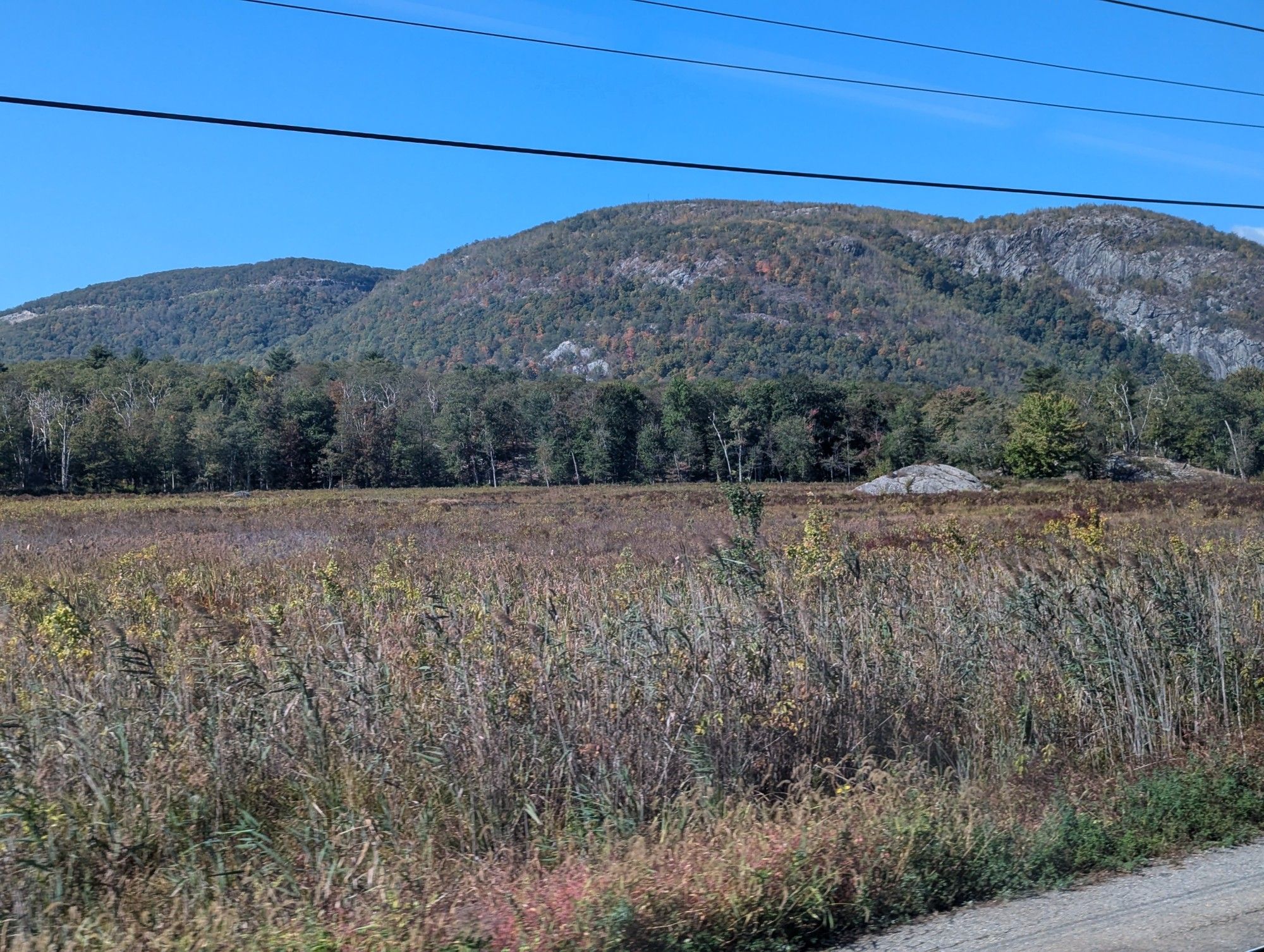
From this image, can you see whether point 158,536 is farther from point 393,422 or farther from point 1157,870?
point 393,422

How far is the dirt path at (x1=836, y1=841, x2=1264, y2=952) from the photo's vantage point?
156 inches

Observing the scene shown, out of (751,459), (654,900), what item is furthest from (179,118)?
(751,459)

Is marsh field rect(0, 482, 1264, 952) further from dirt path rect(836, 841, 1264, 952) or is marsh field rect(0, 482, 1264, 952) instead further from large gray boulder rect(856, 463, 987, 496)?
large gray boulder rect(856, 463, 987, 496)

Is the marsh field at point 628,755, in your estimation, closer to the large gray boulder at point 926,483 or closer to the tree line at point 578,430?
the large gray boulder at point 926,483

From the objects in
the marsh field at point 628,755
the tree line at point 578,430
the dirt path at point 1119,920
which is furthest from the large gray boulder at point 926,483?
the dirt path at point 1119,920

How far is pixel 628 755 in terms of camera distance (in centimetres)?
548

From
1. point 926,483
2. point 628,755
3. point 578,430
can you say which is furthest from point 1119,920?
point 578,430

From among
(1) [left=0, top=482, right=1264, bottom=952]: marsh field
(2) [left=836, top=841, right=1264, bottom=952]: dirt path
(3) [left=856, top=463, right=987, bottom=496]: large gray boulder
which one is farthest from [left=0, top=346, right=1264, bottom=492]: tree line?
(2) [left=836, top=841, right=1264, bottom=952]: dirt path

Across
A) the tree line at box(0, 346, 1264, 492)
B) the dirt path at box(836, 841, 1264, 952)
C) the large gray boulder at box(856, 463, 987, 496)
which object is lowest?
the dirt path at box(836, 841, 1264, 952)

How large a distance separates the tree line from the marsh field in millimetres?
65852

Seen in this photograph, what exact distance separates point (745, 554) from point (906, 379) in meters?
179

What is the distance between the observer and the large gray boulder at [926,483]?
56.4 m

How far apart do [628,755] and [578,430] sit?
288ft

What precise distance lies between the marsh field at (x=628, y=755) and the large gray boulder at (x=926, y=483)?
159 ft
